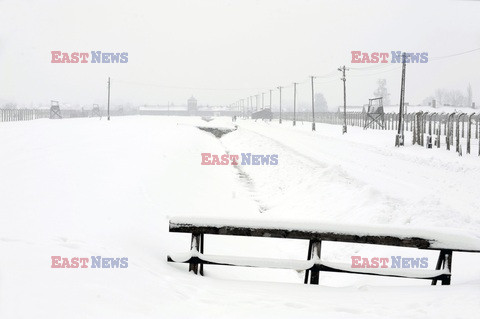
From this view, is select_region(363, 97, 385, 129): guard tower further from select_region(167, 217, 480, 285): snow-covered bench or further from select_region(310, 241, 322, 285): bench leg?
select_region(310, 241, 322, 285): bench leg

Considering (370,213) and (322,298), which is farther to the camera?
(370,213)

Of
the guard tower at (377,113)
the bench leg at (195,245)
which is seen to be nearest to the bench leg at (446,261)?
the bench leg at (195,245)

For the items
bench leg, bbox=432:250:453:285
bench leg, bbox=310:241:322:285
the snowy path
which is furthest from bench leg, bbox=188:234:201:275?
the snowy path

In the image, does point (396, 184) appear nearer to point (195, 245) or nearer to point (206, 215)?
point (206, 215)

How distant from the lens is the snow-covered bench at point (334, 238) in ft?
17.3

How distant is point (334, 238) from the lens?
5359 millimetres

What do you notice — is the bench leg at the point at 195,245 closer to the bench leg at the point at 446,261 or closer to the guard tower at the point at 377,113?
the bench leg at the point at 446,261

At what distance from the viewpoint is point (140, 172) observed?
14.6 metres

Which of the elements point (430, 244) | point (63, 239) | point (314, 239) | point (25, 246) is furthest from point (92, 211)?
point (430, 244)

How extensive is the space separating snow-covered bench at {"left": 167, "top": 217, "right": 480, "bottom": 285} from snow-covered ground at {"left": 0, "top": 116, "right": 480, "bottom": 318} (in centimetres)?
16

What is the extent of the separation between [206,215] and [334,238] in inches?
62.7

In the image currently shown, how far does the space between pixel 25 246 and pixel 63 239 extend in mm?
749

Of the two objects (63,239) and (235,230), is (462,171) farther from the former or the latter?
(63,239)

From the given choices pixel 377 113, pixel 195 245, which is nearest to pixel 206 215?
pixel 195 245
